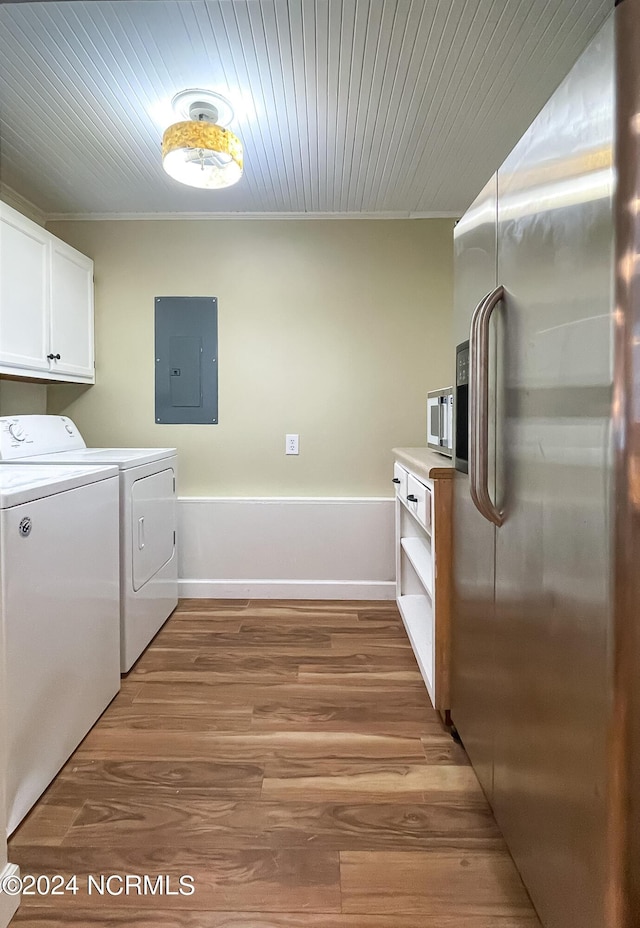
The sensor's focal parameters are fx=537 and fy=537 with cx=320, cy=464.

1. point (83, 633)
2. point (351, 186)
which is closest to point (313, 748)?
point (83, 633)

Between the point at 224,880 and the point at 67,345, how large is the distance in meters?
2.47

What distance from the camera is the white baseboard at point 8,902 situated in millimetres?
1132

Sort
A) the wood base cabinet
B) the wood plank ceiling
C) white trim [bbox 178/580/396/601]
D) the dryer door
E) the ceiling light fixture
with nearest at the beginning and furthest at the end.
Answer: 1. the wood plank ceiling
2. the wood base cabinet
3. the ceiling light fixture
4. the dryer door
5. white trim [bbox 178/580/396/601]

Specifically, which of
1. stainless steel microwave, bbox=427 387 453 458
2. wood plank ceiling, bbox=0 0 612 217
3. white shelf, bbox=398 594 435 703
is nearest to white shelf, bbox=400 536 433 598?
white shelf, bbox=398 594 435 703

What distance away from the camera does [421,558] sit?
7.22 feet

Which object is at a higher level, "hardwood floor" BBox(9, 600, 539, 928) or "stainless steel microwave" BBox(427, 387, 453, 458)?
"stainless steel microwave" BBox(427, 387, 453, 458)

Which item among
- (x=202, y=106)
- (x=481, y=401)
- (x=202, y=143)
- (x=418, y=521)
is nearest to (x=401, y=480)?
(x=418, y=521)

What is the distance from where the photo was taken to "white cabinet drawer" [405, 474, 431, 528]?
1875mm

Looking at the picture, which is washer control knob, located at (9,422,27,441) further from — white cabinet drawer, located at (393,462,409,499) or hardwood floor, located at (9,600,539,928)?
white cabinet drawer, located at (393,462,409,499)

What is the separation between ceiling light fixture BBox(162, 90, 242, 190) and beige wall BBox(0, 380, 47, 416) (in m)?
1.44

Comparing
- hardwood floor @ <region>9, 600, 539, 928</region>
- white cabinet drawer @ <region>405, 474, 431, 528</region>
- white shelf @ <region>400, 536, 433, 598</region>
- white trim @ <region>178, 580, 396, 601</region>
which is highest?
white cabinet drawer @ <region>405, 474, 431, 528</region>

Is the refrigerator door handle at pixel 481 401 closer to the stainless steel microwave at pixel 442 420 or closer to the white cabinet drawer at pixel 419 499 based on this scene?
the white cabinet drawer at pixel 419 499

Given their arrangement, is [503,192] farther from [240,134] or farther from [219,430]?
[219,430]

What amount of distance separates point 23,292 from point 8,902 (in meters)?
2.18
